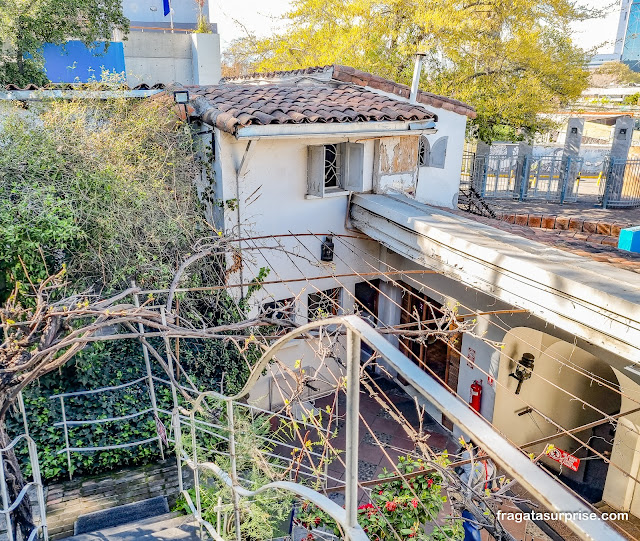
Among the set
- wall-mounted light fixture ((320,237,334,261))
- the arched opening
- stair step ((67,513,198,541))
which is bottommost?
the arched opening

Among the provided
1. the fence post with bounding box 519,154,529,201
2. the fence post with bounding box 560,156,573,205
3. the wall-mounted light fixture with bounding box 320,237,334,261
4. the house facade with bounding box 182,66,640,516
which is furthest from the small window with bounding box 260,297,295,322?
the fence post with bounding box 560,156,573,205

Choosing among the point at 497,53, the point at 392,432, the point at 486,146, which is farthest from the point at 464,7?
the point at 392,432

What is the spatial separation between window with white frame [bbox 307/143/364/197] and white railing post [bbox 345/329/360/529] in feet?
23.5

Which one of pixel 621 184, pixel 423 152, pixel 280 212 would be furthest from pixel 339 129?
pixel 621 184

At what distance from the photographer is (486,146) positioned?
15.2 meters

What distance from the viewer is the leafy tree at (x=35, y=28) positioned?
9.45 metres

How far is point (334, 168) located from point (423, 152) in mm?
2373

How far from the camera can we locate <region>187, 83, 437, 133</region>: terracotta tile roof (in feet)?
23.1

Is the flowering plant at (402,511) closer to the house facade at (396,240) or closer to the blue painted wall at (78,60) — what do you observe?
the house facade at (396,240)

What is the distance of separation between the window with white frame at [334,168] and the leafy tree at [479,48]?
7.74 metres

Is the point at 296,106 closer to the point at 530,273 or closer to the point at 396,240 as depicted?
the point at 396,240

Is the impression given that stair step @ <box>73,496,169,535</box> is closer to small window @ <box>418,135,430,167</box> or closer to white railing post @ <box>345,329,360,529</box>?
white railing post @ <box>345,329,360,529</box>

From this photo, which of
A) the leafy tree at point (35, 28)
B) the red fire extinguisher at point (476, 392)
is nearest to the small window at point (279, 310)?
the red fire extinguisher at point (476, 392)

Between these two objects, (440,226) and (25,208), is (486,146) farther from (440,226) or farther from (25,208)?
(25,208)
